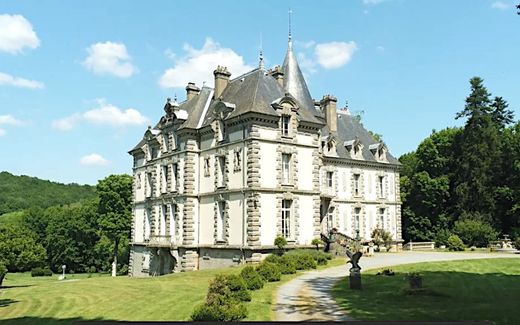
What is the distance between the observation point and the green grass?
574 inches

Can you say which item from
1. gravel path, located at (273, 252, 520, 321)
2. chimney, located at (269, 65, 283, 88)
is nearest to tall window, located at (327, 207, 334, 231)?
chimney, located at (269, 65, 283, 88)

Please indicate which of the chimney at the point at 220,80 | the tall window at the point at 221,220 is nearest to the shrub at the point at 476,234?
the tall window at the point at 221,220

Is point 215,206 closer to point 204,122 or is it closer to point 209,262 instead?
point 209,262

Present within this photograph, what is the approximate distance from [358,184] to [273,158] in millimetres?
14776

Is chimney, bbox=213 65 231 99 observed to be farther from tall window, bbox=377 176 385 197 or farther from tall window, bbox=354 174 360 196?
tall window, bbox=377 176 385 197

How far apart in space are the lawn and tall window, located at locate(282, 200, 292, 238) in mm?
6249

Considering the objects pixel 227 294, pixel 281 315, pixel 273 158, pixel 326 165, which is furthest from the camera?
pixel 326 165

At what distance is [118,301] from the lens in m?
21.8

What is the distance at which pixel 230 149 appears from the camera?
33.8 meters

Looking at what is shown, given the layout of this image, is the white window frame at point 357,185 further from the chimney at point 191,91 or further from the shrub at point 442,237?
the chimney at point 191,91

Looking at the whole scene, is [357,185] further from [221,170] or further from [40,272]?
[40,272]

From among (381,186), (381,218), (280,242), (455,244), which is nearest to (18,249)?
(280,242)

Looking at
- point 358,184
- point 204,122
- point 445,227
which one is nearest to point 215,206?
point 204,122

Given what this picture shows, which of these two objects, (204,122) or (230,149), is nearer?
(230,149)
